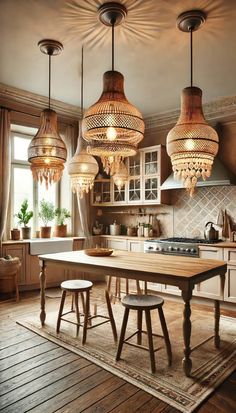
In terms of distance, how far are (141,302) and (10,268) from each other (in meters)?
2.38

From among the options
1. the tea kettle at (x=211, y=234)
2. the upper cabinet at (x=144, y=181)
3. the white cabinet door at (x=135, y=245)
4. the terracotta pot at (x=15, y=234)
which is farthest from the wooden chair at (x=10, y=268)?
the tea kettle at (x=211, y=234)

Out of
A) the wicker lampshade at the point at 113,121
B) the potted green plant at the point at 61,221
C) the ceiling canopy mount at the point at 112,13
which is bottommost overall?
the potted green plant at the point at 61,221

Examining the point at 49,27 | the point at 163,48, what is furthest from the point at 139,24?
the point at 49,27

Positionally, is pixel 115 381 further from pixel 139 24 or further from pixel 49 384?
pixel 139 24

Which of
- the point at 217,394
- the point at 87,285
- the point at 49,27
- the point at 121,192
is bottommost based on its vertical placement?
the point at 217,394

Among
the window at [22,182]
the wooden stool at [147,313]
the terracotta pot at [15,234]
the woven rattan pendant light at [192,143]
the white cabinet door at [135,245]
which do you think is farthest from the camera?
the window at [22,182]

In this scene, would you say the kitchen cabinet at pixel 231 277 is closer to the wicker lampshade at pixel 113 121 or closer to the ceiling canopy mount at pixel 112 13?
the wicker lampshade at pixel 113 121

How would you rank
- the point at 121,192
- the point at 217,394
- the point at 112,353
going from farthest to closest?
the point at 121,192, the point at 112,353, the point at 217,394

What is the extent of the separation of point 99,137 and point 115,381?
193 cm

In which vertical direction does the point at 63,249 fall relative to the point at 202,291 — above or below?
above

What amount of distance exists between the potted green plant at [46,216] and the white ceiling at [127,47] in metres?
1.93

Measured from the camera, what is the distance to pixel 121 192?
5.89 m

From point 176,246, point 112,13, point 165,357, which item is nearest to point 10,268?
point 176,246

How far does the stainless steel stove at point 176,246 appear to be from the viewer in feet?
14.7
